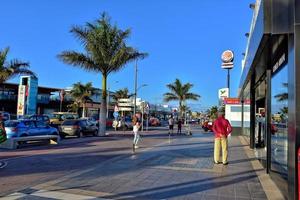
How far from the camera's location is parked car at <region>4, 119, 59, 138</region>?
70.2ft

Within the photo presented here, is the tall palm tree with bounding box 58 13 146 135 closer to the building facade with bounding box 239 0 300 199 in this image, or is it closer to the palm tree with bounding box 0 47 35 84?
the palm tree with bounding box 0 47 35 84

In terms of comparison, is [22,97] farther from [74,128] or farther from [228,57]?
[228,57]

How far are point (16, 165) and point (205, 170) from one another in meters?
5.91

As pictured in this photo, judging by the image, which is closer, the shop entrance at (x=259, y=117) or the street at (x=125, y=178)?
the street at (x=125, y=178)

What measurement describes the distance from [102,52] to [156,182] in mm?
20576

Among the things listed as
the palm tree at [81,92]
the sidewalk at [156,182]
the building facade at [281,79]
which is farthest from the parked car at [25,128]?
the palm tree at [81,92]

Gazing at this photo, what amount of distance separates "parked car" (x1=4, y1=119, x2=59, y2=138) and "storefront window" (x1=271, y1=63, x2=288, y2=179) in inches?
580

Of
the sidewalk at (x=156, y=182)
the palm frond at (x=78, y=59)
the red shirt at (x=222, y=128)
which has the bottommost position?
the sidewalk at (x=156, y=182)

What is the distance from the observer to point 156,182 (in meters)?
9.57

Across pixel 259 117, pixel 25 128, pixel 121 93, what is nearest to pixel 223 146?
pixel 259 117

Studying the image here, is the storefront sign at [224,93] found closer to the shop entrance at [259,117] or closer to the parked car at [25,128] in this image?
the shop entrance at [259,117]

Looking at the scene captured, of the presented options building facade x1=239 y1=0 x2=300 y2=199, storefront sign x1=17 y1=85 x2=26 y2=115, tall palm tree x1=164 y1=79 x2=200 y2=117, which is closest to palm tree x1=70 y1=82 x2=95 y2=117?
tall palm tree x1=164 y1=79 x2=200 y2=117

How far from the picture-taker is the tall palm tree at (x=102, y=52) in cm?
2906

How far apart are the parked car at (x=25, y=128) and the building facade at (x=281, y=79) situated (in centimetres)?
1342
